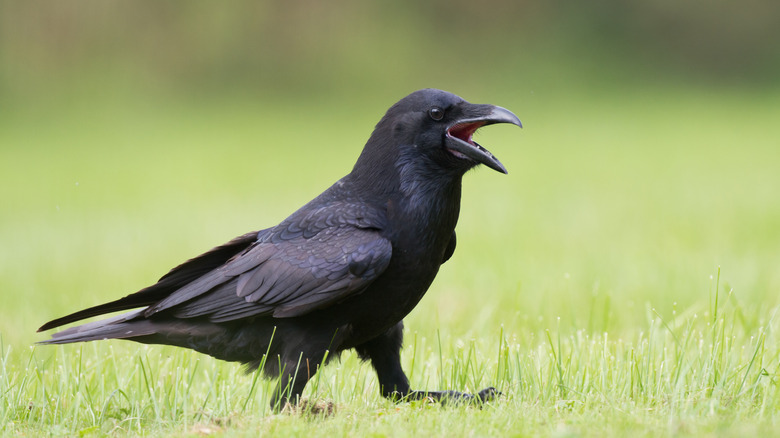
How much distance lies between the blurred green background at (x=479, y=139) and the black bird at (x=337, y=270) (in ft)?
6.78

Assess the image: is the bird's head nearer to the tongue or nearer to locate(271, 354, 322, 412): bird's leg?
the tongue

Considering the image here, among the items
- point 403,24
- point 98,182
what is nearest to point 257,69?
point 403,24

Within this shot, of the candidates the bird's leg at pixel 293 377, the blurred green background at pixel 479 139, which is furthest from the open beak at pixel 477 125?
the blurred green background at pixel 479 139

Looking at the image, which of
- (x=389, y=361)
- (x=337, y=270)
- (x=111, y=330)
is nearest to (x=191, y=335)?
(x=111, y=330)

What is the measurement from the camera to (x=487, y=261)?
854 cm

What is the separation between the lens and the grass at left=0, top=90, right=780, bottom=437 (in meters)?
3.79

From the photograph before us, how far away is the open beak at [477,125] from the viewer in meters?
4.02

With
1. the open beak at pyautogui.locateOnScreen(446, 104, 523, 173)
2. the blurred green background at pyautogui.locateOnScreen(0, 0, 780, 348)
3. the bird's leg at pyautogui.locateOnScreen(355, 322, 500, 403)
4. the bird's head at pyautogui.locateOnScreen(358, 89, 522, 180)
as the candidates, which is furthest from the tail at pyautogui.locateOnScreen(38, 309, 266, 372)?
the blurred green background at pyautogui.locateOnScreen(0, 0, 780, 348)

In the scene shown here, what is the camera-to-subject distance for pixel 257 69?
79.1ft

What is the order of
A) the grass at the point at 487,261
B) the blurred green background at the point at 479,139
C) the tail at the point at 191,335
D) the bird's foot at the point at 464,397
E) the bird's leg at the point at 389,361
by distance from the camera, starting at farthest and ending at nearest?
the blurred green background at the point at 479,139
the bird's leg at the point at 389,361
the tail at the point at 191,335
the bird's foot at the point at 464,397
the grass at the point at 487,261

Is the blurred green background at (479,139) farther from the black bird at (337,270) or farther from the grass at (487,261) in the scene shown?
the black bird at (337,270)

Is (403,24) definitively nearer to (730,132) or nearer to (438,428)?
(730,132)

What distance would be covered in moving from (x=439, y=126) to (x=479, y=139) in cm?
1596

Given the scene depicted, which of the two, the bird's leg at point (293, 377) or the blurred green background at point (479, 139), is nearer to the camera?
the bird's leg at point (293, 377)
